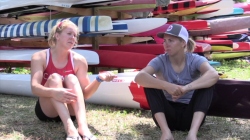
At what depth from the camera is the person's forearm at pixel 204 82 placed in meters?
2.72

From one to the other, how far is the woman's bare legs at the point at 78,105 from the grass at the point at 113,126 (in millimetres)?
235

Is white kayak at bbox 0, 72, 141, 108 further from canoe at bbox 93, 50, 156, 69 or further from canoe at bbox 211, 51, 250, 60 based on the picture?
canoe at bbox 211, 51, 250, 60

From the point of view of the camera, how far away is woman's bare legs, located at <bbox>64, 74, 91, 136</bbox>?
268 centimetres

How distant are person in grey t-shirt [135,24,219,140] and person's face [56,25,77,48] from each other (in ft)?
1.93

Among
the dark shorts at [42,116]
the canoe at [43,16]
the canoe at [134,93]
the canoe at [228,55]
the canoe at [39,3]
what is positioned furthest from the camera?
the canoe at [228,55]

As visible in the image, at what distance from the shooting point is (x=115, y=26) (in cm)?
554

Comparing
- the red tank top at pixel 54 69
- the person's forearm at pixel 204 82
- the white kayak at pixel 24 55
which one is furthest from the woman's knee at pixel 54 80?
the white kayak at pixel 24 55

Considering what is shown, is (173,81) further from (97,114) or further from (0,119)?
(0,119)

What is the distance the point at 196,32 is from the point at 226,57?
155 centimetres

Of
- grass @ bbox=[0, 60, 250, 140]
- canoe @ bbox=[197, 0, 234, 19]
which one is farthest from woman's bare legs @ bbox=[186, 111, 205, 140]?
canoe @ bbox=[197, 0, 234, 19]

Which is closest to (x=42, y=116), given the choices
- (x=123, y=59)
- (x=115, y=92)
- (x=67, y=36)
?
(x=67, y=36)

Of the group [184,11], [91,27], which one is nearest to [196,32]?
[184,11]

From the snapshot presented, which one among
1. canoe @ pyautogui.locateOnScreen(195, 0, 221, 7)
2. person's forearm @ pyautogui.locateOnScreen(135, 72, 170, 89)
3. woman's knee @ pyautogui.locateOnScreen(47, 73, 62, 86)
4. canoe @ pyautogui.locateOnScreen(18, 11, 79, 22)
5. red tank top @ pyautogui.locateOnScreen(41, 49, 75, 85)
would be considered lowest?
person's forearm @ pyautogui.locateOnScreen(135, 72, 170, 89)

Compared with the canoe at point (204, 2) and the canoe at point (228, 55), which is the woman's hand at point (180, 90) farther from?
the canoe at point (228, 55)
